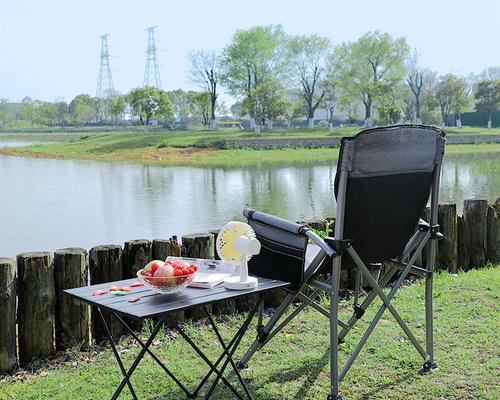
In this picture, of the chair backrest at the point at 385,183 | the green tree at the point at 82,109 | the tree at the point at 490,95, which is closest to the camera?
the chair backrest at the point at 385,183

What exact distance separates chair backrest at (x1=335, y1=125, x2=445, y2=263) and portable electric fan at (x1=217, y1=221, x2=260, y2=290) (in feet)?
1.48

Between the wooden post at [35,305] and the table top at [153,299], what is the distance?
3.33ft

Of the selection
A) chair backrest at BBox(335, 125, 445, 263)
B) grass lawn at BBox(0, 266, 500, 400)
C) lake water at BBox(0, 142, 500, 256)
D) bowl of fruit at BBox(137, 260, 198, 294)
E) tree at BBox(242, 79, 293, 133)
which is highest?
tree at BBox(242, 79, 293, 133)

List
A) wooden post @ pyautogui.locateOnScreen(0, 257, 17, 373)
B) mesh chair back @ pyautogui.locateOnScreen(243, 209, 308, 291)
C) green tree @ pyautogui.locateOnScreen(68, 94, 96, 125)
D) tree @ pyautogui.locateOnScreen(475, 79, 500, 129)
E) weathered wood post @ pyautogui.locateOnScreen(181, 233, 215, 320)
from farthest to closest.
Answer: green tree @ pyautogui.locateOnScreen(68, 94, 96, 125) → tree @ pyautogui.locateOnScreen(475, 79, 500, 129) → weathered wood post @ pyautogui.locateOnScreen(181, 233, 215, 320) → wooden post @ pyautogui.locateOnScreen(0, 257, 17, 373) → mesh chair back @ pyautogui.locateOnScreen(243, 209, 308, 291)

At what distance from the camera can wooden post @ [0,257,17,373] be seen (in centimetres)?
388

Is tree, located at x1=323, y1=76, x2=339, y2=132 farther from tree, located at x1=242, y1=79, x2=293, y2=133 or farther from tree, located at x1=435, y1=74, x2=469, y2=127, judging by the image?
tree, located at x1=435, y1=74, x2=469, y2=127

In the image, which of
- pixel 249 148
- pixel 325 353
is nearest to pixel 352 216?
pixel 325 353

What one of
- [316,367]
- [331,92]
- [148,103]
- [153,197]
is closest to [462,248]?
[316,367]

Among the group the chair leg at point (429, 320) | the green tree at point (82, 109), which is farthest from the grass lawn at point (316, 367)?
the green tree at point (82, 109)

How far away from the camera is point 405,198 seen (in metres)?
3.49

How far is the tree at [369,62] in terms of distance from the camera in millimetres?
57344

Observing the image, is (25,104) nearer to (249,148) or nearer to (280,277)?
(249,148)

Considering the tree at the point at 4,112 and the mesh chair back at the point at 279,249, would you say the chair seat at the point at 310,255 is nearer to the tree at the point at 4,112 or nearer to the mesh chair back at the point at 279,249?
the mesh chair back at the point at 279,249

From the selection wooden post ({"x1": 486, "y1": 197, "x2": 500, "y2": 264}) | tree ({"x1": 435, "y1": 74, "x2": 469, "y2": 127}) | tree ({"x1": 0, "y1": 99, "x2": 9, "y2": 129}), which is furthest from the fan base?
tree ({"x1": 0, "y1": 99, "x2": 9, "y2": 129})
